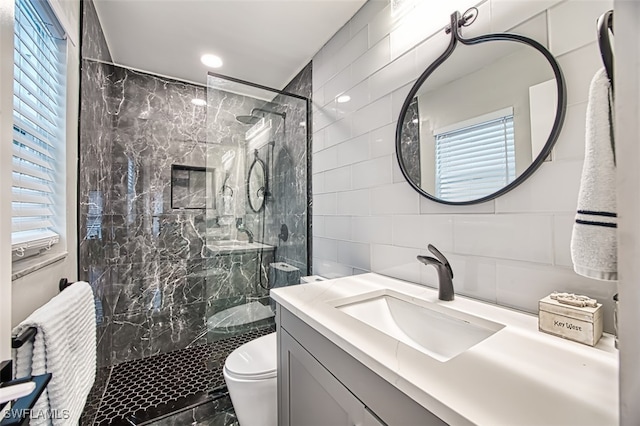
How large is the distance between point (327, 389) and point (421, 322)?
17.5 inches

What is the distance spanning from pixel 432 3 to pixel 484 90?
0.52m

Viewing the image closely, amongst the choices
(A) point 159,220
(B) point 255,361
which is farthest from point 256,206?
(B) point 255,361

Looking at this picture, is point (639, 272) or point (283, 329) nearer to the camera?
point (639, 272)

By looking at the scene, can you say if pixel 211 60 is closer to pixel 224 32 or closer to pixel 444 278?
pixel 224 32

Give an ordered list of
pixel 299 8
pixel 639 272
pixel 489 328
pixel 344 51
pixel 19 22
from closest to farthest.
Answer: pixel 639 272 < pixel 489 328 < pixel 19 22 < pixel 299 8 < pixel 344 51

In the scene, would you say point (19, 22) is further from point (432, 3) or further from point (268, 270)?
point (268, 270)

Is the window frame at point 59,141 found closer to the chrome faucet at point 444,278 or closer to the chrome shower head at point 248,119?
the chrome shower head at point 248,119

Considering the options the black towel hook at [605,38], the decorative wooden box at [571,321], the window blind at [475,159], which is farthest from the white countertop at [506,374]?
the black towel hook at [605,38]

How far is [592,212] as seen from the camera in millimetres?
466

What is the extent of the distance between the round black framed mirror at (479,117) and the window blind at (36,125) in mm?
1471

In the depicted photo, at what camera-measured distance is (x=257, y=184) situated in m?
2.28

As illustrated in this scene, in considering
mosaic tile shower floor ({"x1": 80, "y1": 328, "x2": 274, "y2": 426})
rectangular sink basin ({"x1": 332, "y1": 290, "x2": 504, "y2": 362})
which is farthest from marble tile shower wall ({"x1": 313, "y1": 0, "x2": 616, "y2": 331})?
mosaic tile shower floor ({"x1": 80, "y1": 328, "x2": 274, "y2": 426})

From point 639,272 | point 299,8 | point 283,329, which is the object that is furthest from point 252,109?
point 639,272

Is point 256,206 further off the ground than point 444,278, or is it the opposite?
point 256,206
